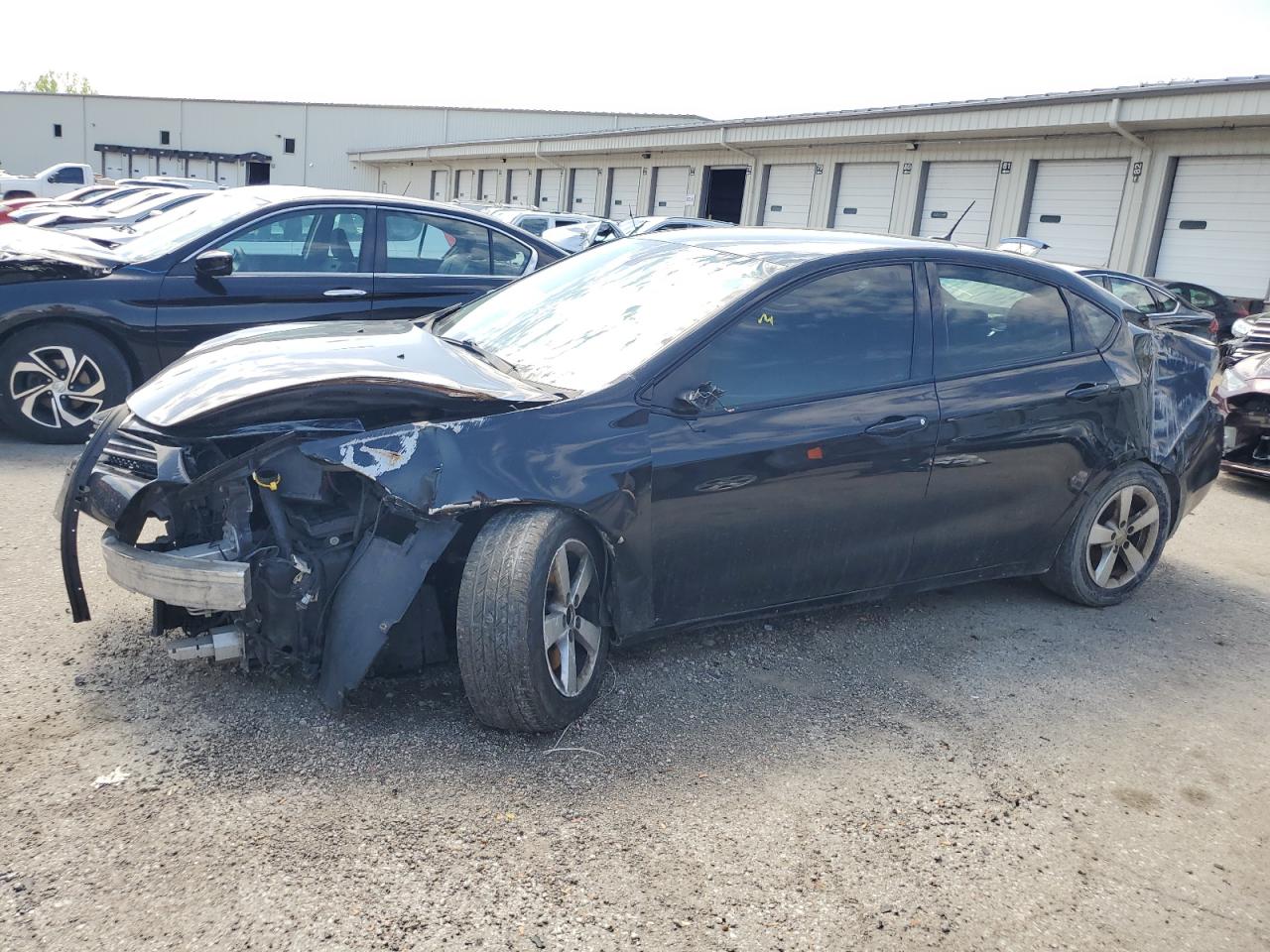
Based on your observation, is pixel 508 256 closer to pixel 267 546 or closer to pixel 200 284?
pixel 200 284

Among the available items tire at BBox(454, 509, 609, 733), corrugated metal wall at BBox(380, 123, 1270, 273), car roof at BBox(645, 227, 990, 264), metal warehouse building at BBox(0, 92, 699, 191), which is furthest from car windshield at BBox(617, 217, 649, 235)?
metal warehouse building at BBox(0, 92, 699, 191)

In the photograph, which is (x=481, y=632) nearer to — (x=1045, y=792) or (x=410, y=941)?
(x=410, y=941)

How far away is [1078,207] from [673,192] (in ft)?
44.7

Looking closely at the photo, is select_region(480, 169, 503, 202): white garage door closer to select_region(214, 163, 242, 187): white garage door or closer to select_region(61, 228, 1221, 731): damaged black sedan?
select_region(214, 163, 242, 187): white garage door

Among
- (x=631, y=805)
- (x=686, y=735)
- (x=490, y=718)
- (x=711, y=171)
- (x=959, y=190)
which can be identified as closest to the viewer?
(x=631, y=805)

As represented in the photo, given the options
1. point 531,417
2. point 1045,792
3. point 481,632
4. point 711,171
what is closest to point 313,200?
point 531,417

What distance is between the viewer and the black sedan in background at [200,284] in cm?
635

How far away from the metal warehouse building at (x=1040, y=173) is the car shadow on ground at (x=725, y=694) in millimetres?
11071

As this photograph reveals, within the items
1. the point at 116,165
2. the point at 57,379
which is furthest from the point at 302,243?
the point at 116,165

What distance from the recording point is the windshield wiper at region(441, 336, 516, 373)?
Answer: 3864 mm

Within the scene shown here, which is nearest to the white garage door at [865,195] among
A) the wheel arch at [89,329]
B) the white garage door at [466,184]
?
the wheel arch at [89,329]

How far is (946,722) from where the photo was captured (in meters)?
3.69

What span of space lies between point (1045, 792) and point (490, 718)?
174 centimetres

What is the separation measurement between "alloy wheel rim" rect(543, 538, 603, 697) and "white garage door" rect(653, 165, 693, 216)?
26.6 m
